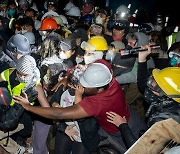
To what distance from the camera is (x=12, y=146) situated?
3607 millimetres

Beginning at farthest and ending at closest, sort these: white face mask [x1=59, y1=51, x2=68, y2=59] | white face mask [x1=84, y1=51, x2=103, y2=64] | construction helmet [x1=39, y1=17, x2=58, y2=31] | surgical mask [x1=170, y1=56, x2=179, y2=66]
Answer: construction helmet [x1=39, y1=17, x2=58, y2=31] < white face mask [x1=59, y1=51, x2=68, y2=59] < white face mask [x1=84, y1=51, x2=103, y2=64] < surgical mask [x1=170, y1=56, x2=179, y2=66]

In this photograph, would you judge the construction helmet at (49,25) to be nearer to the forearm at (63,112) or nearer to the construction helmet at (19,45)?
the construction helmet at (19,45)

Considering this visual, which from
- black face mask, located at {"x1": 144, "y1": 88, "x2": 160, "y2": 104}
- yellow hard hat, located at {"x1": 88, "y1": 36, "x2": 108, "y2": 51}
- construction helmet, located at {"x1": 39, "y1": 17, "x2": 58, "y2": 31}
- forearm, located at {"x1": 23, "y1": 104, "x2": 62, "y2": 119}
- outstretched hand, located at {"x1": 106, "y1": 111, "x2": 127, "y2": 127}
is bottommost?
outstretched hand, located at {"x1": 106, "y1": 111, "x2": 127, "y2": 127}

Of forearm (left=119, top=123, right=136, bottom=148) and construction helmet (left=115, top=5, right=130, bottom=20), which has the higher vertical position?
construction helmet (left=115, top=5, right=130, bottom=20)

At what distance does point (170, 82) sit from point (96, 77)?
80cm

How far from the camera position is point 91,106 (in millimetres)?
2766

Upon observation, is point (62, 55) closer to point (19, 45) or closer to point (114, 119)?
point (19, 45)

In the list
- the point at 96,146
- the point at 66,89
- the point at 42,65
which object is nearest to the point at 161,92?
the point at 96,146

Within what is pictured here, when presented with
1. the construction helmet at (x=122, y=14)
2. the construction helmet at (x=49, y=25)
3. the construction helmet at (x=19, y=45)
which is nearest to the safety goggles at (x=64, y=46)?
the construction helmet at (x=19, y=45)

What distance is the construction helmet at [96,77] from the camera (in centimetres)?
288

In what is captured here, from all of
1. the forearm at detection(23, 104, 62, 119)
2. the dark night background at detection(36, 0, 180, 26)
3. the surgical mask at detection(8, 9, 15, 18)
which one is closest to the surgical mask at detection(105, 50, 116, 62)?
the forearm at detection(23, 104, 62, 119)

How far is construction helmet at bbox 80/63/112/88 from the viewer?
2877 millimetres

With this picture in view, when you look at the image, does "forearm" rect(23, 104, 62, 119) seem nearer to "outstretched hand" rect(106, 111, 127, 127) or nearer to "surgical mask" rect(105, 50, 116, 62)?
"outstretched hand" rect(106, 111, 127, 127)

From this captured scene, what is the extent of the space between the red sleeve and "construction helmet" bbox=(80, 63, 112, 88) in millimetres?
181
